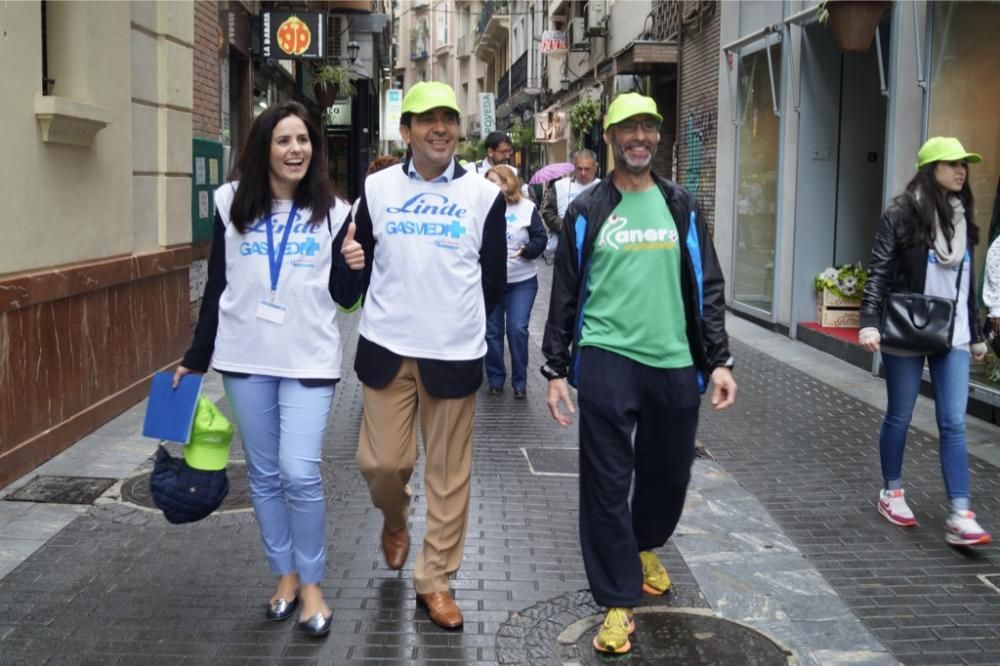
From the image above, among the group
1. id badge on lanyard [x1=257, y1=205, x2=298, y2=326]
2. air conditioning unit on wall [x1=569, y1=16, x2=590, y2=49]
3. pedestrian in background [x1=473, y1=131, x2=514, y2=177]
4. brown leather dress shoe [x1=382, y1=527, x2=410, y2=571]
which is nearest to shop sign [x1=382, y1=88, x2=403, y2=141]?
air conditioning unit on wall [x1=569, y1=16, x2=590, y2=49]

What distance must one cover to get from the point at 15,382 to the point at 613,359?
12.9 ft

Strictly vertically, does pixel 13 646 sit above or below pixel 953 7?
below

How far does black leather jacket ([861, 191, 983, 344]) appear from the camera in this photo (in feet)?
18.4

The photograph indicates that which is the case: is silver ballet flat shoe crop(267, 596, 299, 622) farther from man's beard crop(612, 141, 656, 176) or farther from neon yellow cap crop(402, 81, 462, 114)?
man's beard crop(612, 141, 656, 176)

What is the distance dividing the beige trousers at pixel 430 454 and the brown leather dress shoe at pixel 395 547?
345 mm

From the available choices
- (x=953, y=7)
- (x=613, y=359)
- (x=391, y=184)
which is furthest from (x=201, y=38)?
(x=613, y=359)

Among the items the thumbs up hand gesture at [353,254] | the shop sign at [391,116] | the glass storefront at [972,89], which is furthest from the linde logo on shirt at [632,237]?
the shop sign at [391,116]

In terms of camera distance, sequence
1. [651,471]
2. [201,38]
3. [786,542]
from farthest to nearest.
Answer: [201,38], [786,542], [651,471]

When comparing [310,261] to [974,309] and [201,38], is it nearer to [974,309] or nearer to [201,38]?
[974,309]

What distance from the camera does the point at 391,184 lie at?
4445 millimetres

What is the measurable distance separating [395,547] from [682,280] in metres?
1.68

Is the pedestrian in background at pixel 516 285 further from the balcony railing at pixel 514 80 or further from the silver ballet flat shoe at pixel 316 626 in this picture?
the balcony railing at pixel 514 80

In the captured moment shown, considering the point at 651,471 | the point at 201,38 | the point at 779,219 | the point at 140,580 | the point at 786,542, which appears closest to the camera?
the point at 651,471

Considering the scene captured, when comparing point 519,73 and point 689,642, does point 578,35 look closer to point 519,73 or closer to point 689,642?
point 519,73
